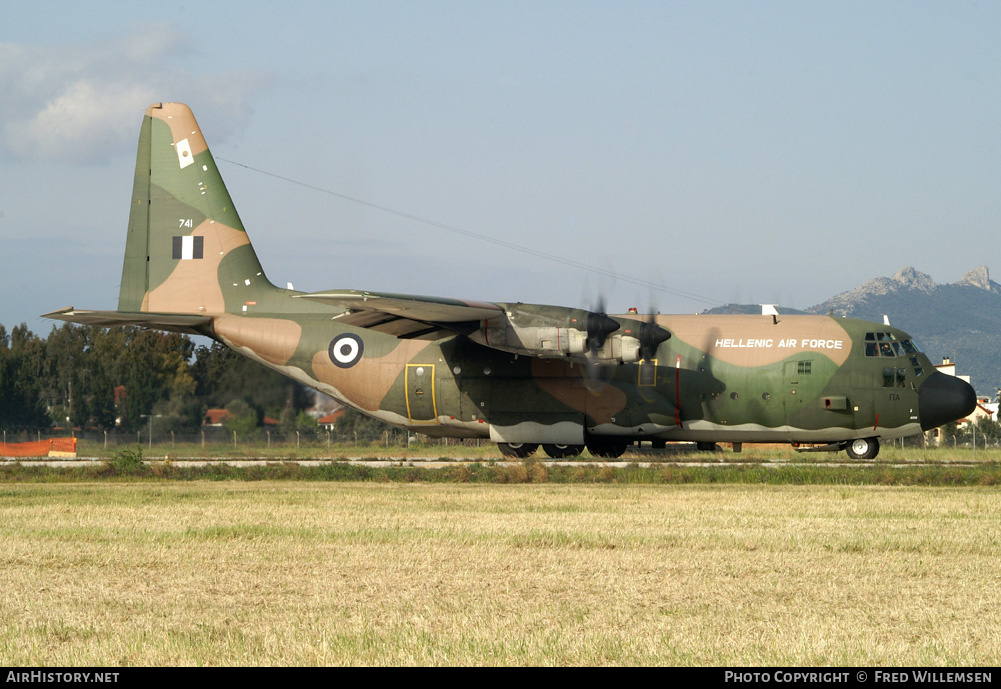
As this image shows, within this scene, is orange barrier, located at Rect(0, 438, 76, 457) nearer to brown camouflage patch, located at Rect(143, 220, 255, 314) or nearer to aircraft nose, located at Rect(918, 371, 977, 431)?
brown camouflage patch, located at Rect(143, 220, 255, 314)

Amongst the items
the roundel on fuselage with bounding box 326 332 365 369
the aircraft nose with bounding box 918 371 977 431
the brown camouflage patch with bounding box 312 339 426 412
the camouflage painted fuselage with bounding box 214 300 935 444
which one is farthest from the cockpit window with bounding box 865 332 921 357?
the roundel on fuselage with bounding box 326 332 365 369

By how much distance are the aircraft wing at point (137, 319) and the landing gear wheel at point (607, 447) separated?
1193cm

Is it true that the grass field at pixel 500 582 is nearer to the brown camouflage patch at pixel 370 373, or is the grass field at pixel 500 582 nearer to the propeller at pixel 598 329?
the propeller at pixel 598 329

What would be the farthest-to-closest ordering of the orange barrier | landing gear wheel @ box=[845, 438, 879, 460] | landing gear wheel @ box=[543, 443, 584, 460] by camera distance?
the orange barrier < landing gear wheel @ box=[543, 443, 584, 460] < landing gear wheel @ box=[845, 438, 879, 460]

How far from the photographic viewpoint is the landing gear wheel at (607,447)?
29.2 m

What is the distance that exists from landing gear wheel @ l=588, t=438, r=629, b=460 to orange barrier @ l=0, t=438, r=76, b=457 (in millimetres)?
20919

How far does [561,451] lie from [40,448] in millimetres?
21939

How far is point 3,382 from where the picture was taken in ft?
113

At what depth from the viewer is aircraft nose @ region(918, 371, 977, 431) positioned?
2650 cm

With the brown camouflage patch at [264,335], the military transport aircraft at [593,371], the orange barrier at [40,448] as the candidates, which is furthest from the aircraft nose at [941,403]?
the orange barrier at [40,448]
